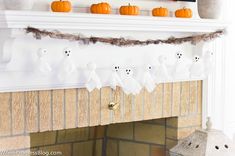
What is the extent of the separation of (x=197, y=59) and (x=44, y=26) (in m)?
0.88

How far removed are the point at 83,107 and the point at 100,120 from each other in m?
0.11

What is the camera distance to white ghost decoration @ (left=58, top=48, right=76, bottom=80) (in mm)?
1874

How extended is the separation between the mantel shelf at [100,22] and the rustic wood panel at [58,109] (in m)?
0.32

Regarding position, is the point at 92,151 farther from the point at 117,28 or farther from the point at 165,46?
the point at 117,28

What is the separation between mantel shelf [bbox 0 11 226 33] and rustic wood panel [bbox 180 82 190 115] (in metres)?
0.33

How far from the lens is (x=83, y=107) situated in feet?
6.65

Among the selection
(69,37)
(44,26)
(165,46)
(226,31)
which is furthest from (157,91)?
(44,26)

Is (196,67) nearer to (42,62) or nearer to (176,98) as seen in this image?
(176,98)

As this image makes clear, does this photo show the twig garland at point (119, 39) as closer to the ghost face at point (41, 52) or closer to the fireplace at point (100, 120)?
the ghost face at point (41, 52)

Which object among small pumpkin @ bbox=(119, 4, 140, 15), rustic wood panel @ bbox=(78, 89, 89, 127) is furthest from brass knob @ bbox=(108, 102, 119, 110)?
small pumpkin @ bbox=(119, 4, 140, 15)

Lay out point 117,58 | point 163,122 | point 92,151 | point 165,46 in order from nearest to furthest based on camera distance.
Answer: point 117,58
point 165,46
point 163,122
point 92,151

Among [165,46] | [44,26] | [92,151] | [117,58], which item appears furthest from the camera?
[92,151]

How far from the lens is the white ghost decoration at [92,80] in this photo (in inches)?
76.3

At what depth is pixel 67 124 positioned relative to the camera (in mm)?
1983
